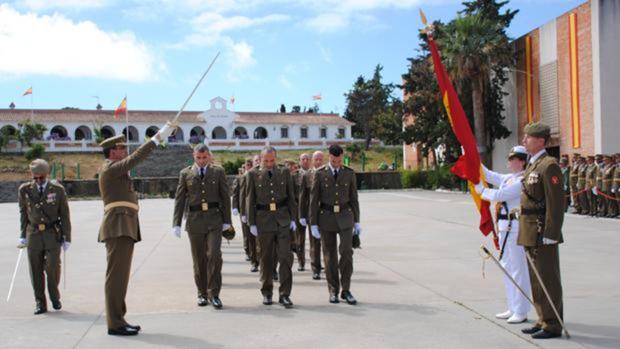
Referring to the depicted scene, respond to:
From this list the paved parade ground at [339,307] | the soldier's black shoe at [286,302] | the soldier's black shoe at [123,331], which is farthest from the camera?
the soldier's black shoe at [286,302]

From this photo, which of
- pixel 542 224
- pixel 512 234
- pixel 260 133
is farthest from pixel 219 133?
pixel 542 224

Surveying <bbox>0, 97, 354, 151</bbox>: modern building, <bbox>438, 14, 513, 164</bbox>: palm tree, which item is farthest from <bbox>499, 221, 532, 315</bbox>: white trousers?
<bbox>0, 97, 354, 151</bbox>: modern building

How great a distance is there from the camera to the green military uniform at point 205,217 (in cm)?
754

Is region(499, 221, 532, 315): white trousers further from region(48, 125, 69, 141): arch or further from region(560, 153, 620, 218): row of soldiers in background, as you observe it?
region(48, 125, 69, 141): arch

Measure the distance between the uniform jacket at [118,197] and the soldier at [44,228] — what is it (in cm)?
154

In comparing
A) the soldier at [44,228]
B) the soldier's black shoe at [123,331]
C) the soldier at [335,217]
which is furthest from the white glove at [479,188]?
the soldier at [44,228]

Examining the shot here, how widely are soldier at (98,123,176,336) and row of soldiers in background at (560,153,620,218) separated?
15.5m

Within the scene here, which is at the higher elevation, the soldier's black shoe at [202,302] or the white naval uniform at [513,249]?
the white naval uniform at [513,249]

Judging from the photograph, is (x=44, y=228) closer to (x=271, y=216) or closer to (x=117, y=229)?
(x=117, y=229)

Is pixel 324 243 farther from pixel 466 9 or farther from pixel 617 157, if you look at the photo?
pixel 466 9

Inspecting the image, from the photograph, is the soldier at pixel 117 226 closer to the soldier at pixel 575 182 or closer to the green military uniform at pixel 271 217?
the green military uniform at pixel 271 217

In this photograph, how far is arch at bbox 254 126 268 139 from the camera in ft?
246

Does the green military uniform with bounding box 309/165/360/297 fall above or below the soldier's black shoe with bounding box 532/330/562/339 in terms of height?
above

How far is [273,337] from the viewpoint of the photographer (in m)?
5.90
